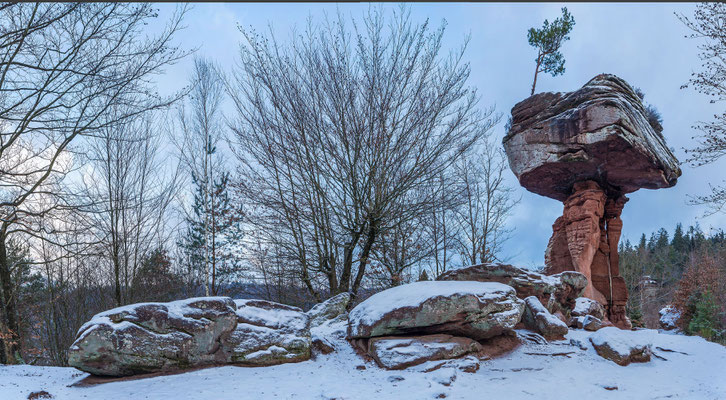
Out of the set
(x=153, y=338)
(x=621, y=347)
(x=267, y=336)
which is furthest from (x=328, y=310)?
(x=621, y=347)

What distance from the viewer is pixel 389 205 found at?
973cm

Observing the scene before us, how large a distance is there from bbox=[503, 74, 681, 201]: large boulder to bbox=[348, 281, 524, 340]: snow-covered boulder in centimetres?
668

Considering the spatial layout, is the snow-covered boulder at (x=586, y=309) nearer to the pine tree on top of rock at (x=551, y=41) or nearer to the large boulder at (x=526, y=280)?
the large boulder at (x=526, y=280)

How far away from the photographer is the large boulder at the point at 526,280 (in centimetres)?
822

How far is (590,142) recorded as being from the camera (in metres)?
10.7

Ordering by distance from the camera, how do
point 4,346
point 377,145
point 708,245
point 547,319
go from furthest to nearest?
point 708,245, point 377,145, point 4,346, point 547,319

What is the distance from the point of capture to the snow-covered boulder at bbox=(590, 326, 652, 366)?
20.0 feet

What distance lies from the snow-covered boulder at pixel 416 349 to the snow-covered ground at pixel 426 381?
0.16 metres

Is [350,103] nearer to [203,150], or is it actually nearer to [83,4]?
[83,4]

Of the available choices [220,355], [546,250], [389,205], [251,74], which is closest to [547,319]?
[389,205]

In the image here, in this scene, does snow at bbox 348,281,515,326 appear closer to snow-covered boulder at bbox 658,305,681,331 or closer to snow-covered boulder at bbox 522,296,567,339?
snow-covered boulder at bbox 522,296,567,339

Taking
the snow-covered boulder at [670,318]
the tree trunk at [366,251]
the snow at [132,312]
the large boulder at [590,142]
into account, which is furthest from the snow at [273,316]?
the snow-covered boulder at [670,318]

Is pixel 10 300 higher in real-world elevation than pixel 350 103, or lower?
lower

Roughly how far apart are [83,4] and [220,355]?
258 inches
